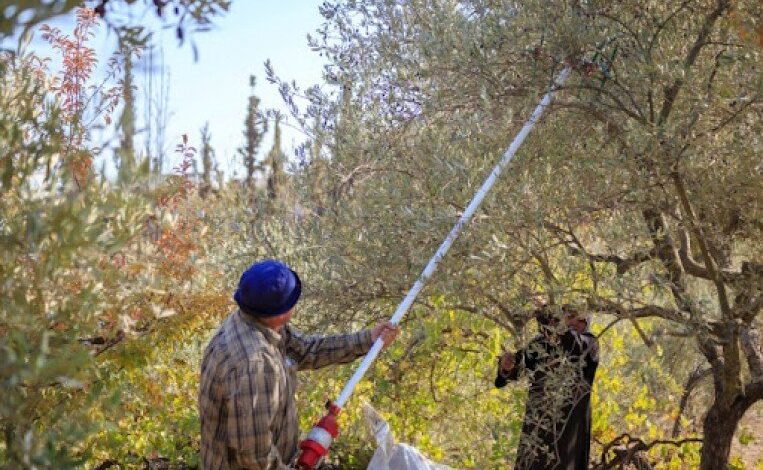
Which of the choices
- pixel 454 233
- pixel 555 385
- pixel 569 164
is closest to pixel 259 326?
pixel 454 233

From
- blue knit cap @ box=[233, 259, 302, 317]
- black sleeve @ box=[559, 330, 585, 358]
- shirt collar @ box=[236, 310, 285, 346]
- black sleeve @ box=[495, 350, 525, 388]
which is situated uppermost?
blue knit cap @ box=[233, 259, 302, 317]

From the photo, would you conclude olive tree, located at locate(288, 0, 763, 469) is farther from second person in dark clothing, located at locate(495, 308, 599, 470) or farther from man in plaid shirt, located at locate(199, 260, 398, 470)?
man in plaid shirt, located at locate(199, 260, 398, 470)

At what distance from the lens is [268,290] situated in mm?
3420

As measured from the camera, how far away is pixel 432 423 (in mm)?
6430

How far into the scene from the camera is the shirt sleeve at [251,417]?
129 inches

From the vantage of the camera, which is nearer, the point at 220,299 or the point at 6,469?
the point at 6,469

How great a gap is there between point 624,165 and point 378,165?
1.24 m

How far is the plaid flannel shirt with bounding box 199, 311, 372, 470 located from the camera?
329 cm

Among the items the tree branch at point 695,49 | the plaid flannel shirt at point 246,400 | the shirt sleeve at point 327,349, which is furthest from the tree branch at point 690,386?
the plaid flannel shirt at point 246,400

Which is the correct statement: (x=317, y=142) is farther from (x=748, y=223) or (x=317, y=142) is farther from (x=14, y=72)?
(x=14, y=72)

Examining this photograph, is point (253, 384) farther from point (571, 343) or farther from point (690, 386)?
point (690, 386)

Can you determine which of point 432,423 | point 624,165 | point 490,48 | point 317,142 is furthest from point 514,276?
point 432,423

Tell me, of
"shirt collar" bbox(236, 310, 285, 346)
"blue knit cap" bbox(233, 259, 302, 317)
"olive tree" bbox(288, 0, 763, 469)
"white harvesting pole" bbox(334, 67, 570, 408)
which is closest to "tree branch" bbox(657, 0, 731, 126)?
A: "olive tree" bbox(288, 0, 763, 469)

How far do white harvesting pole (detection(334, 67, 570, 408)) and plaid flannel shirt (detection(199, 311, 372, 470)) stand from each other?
0.27 m
